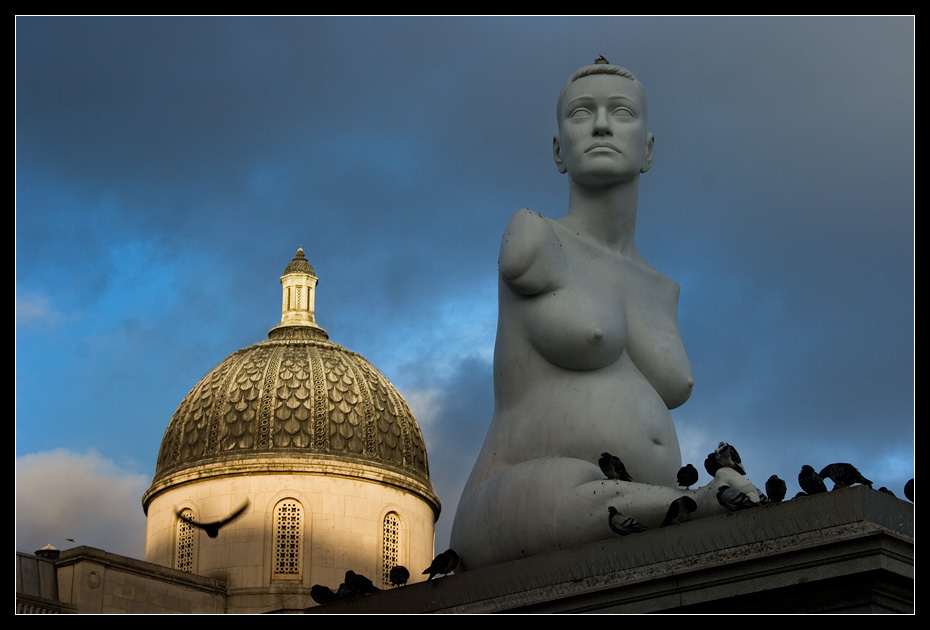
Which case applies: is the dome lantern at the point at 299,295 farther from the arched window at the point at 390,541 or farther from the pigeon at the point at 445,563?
the pigeon at the point at 445,563

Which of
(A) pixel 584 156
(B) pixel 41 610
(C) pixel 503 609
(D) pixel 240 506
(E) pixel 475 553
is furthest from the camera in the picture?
(D) pixel 240 506

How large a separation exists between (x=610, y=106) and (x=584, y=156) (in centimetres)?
45

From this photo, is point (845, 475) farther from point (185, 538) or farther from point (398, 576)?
point (185, 538)

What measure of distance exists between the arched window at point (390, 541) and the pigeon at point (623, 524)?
3831 centimetres

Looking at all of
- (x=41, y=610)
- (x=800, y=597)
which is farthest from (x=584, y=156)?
(x=41, y=610)

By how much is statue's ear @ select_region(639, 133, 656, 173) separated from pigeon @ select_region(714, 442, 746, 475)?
→ 113 inches

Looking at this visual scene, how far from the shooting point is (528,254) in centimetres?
1241

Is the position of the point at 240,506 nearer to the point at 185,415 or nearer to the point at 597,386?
the point at 185,415

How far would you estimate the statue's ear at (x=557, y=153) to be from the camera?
1330cm

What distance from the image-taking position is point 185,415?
49.2 metres

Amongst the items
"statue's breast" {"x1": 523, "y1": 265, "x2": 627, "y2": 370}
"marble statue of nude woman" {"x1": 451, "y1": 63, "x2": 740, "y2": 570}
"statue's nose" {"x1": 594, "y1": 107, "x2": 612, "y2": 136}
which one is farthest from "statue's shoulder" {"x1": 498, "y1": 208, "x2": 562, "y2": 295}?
"statue's nose" {"x1": 594, "y1": 107, "x2": 612, "y2": 136}

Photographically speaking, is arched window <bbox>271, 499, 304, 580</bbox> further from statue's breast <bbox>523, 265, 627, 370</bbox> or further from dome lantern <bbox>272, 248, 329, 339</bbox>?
statue's breast <bbox>523, 265, 627, 370</bbox>

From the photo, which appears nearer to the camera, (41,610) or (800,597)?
(800,597)

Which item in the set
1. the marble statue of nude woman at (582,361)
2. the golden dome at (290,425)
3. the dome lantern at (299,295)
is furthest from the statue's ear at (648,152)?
the dome lantern at (299,295)
